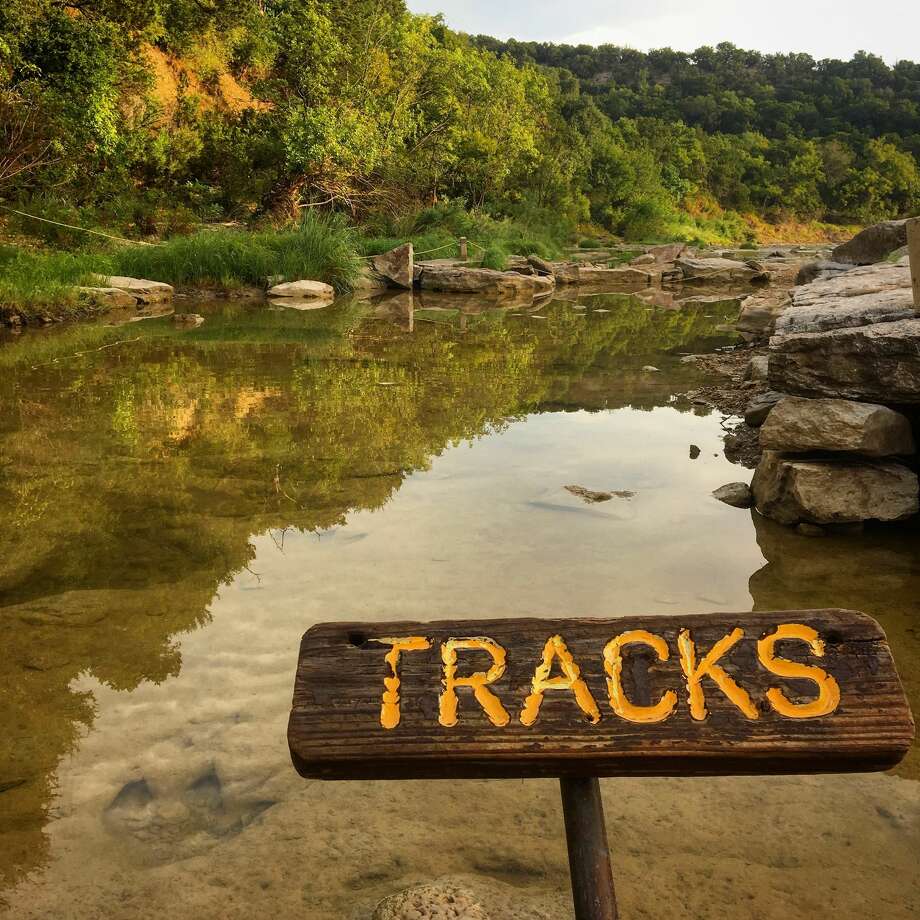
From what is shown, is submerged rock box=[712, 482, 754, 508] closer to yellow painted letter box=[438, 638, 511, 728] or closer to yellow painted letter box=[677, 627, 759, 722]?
yellow painted letter box=[677, 627, 759, 722]

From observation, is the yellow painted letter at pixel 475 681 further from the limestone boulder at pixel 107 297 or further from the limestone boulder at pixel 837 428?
the limestone boulder at pixel 107 297

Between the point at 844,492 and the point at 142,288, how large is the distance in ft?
35.8

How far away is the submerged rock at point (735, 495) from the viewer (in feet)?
12.3

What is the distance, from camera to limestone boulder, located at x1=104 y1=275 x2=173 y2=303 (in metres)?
11.8

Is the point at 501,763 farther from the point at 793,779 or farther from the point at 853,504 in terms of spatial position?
the point at 853,504

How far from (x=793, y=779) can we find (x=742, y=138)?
61826 mm

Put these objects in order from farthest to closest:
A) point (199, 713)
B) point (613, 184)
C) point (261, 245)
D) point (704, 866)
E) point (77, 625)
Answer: point (613, 184) < point (261, 245) < point (77, 625) < point (199, 713) < point (704, 866)

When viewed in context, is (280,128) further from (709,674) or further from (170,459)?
(709,674)

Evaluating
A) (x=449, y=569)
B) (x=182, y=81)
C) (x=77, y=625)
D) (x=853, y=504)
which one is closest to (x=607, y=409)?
(x=853, y=504)

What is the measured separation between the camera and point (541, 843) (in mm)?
1682

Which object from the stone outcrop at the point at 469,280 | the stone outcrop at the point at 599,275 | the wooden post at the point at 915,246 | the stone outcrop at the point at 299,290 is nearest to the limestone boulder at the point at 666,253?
the stone outcrop at the point at 599,275

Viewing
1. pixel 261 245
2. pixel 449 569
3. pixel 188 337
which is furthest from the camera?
pixel 261 245

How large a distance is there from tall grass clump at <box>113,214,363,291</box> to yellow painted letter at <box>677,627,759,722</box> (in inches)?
522

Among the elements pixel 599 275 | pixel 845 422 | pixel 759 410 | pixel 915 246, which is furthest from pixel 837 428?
pixel 599 275
